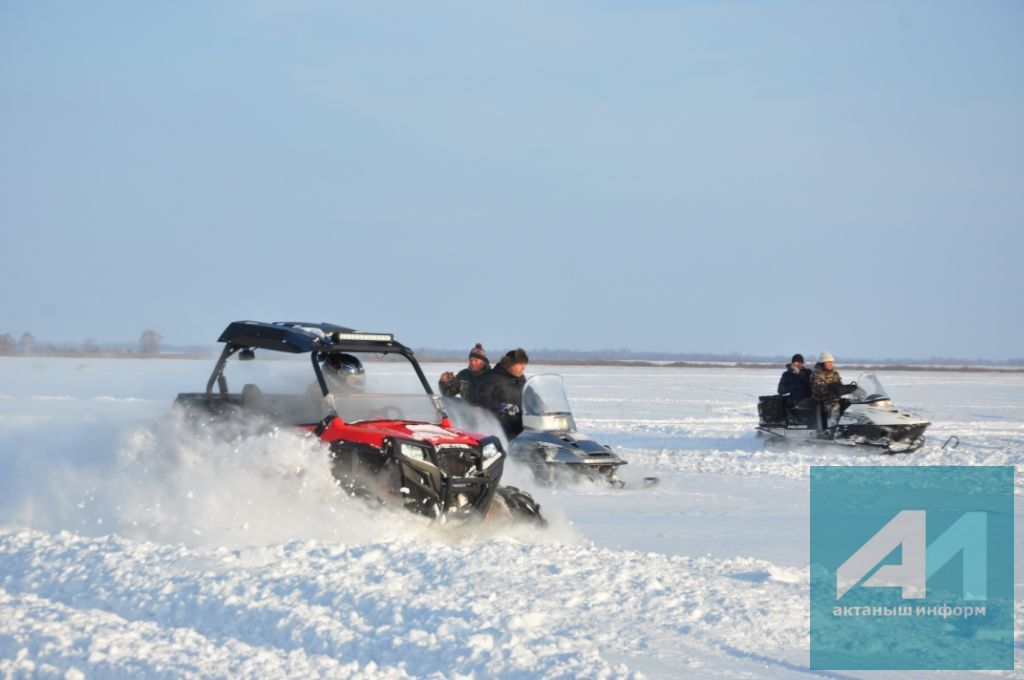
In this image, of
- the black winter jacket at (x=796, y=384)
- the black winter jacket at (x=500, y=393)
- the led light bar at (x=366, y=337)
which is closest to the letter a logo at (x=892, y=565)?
the led light bar at (x=366, y=337)

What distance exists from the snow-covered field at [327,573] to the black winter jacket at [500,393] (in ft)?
4.00

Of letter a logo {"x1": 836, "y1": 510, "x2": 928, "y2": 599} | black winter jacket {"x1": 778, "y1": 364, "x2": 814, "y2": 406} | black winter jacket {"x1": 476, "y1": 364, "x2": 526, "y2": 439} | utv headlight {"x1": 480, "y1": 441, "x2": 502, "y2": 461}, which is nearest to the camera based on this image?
letter a logo {"x1": 836, "y1": 510, "x2": 928, "y2": 599}

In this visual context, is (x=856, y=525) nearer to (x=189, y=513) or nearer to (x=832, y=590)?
(x=832, y=590)

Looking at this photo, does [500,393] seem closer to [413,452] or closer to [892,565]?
[413,452]

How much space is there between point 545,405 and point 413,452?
4.87 meters

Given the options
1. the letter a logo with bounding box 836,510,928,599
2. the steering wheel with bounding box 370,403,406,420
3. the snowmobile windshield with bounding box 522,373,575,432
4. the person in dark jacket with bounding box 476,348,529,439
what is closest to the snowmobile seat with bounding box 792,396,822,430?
the snowmobile windshield with bounding box 522,373,575,432

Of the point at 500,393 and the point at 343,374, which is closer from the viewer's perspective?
the point at 343,374

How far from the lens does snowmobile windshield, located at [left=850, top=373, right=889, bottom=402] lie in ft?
52.3

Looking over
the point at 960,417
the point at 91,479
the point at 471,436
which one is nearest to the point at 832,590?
the point at 471,436

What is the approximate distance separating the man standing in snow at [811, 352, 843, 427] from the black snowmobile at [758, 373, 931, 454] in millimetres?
96

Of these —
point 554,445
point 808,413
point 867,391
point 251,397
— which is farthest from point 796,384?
point 251,397

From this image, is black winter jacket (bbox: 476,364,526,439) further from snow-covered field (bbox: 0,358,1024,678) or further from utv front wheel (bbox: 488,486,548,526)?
utv front wheel (bbox: 488,486,548,526)

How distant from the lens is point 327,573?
5.84 meters

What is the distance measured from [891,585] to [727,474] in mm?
7066
